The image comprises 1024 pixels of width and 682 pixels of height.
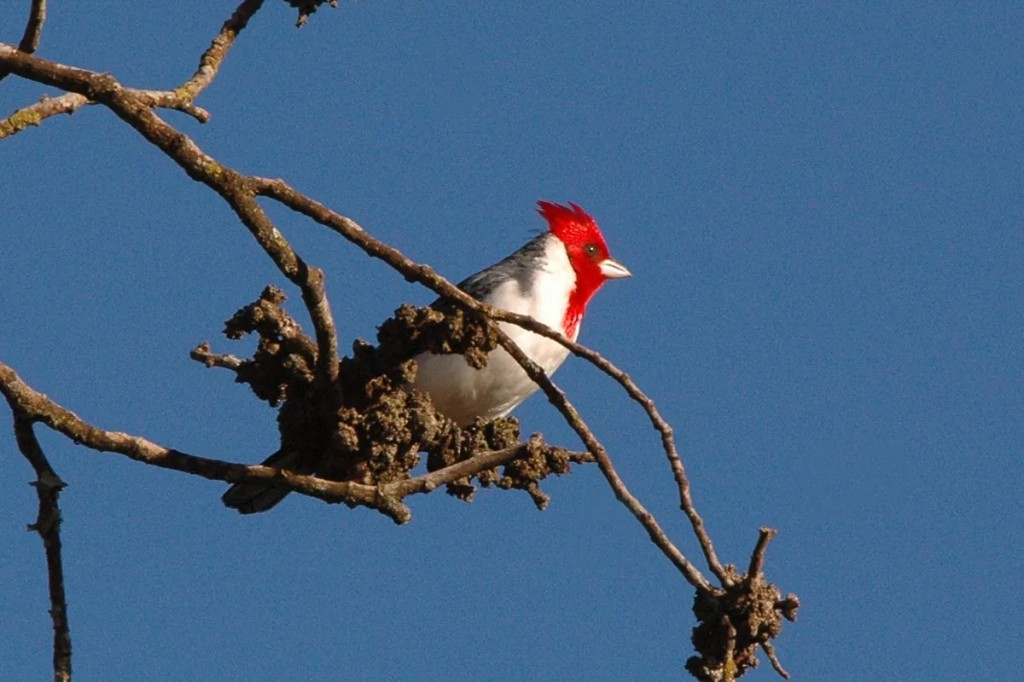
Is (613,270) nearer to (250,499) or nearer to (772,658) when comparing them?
(250,499)

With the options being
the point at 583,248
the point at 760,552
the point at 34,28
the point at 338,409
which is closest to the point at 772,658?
the point at 760,552

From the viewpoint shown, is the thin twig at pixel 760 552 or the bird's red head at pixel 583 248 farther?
the bird's red head at pixel 583 248

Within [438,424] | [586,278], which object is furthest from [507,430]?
[586,278]

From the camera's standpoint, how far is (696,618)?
435 centimetres

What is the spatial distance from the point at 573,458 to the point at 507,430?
0.41 metres

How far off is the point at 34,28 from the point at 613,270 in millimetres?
3967

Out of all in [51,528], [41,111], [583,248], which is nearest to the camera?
[51,528]

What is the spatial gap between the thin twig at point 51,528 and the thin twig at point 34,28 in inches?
41.6

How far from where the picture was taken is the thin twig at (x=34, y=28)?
14.8 feet

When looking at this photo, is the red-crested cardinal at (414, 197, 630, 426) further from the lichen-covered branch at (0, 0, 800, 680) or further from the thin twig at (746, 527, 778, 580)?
the thin twig at (746, 527, 778, 580)

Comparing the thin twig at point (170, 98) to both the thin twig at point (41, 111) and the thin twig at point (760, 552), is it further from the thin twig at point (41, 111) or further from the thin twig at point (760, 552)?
the thin twig at point (760, 552)

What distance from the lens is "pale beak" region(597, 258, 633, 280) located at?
793 cm

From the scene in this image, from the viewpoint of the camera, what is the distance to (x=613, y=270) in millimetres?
8000

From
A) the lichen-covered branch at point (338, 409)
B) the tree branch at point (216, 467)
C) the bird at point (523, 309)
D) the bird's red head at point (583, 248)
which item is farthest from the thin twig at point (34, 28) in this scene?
the bird's red head at point (583, 248)
